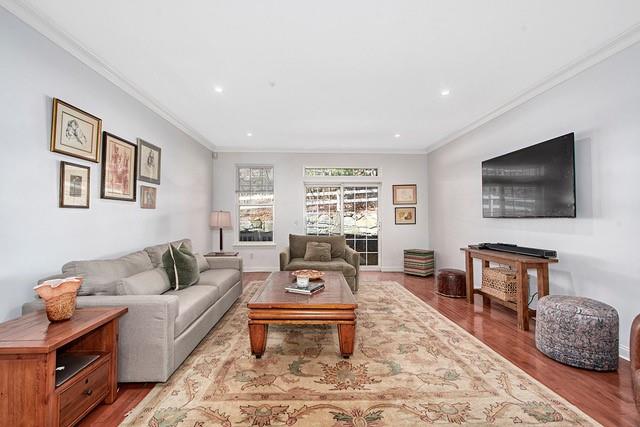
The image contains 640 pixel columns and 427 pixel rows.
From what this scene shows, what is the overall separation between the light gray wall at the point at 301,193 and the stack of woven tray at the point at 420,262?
425 millimetres

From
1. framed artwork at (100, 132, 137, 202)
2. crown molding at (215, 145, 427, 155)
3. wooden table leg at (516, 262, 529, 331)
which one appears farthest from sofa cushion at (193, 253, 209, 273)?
wooden table leg at (516, 262, 529, 331)

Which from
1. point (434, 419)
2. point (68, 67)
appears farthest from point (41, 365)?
point (68, 67)

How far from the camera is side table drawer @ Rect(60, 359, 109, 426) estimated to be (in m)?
1.45

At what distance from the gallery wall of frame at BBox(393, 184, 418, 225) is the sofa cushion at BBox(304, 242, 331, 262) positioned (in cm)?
219

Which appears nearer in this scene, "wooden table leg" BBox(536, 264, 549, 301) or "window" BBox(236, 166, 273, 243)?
"wooden table leg" BBox(536, 264, 549, 301)

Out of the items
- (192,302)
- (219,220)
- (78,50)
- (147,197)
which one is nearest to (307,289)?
(192,302)

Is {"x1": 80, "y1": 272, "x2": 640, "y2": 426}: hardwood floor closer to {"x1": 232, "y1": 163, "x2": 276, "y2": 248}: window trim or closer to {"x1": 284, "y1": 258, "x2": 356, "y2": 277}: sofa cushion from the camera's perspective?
{"x1": 284, "y1": 258, "x2": 356, "y2": 277}: sofa cushion

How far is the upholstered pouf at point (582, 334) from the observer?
210cm

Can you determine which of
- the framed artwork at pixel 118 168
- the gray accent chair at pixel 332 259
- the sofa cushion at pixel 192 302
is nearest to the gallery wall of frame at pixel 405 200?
the gray accent chair at pixel 332 259

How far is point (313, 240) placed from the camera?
16.3 ft

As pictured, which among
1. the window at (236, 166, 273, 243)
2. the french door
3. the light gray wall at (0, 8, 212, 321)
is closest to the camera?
the light gray wall at (0, 8, 212, 321)

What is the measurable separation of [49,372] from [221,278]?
2.01 meters

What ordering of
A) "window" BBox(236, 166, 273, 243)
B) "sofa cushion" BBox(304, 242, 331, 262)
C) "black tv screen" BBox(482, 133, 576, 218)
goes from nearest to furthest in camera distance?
1. "black tv screen" BBox(482, 133, 576, 218)
2. "sofa cushion" BBox(304, 242, 331, 262)
3. "window" BBox(236, 166, 273, 243)

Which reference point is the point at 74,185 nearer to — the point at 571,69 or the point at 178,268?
the point at 178,268
